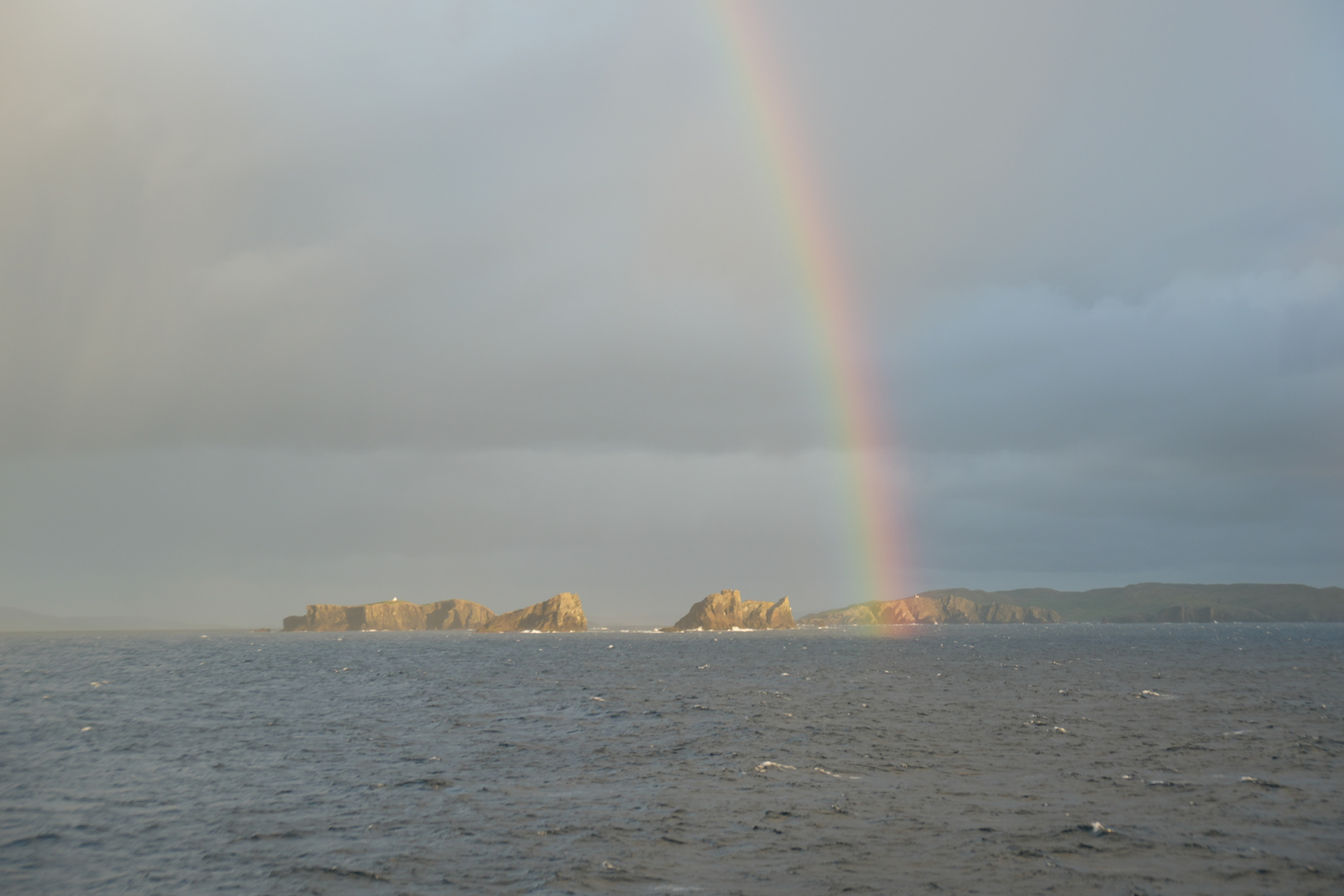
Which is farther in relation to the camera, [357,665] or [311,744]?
[357,665]

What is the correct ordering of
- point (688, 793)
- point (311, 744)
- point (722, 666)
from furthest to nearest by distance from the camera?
point (722, 666) < point (311, 744) < point (688, 793)

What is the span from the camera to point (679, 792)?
40.5 m

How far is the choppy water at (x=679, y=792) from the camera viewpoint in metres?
27.9

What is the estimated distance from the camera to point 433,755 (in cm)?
5119

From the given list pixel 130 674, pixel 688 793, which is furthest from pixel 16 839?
pixel 130 674

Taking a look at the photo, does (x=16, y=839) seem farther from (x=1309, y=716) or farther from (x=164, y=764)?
(x=1309, y=716)

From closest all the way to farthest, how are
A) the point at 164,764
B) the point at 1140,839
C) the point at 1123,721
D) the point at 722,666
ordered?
the point at 1140,839 < the point at 164,764 < the point at 1123,721 < the point at 722,666

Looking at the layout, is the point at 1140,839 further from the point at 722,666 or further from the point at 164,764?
the point at 722,666

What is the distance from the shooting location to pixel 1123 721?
62281 millimetres

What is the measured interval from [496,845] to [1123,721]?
4971cm

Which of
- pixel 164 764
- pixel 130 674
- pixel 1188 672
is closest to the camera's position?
pixel 164 764

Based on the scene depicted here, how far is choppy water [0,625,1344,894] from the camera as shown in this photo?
2794 cm

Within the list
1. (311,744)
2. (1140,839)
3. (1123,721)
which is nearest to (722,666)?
(1123,721)

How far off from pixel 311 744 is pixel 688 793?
2894cm
